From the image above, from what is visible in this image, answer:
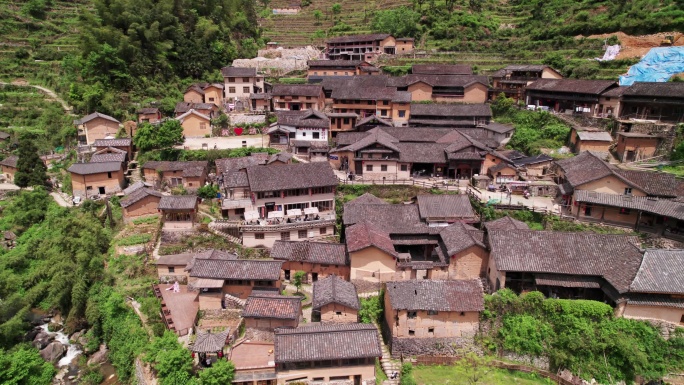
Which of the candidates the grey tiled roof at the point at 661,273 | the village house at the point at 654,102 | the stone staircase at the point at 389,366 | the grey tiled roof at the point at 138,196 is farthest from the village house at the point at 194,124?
the village house at the point at 654,102

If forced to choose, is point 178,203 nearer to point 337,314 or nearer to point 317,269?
point 317,269

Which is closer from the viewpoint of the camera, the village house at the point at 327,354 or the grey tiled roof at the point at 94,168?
the village house at the point at 327,354

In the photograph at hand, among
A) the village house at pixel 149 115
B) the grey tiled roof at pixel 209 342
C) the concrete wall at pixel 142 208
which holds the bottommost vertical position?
the grey tiled roof at pixel 209 342

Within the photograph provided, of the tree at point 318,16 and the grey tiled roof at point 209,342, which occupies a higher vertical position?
the tree at point 318,16

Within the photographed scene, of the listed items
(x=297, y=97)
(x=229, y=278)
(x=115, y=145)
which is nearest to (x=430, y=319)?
(x=229, y=278)

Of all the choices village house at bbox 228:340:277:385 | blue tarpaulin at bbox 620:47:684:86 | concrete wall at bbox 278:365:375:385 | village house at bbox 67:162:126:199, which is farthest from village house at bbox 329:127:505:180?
concrete wall at bbox 278:365:375:385

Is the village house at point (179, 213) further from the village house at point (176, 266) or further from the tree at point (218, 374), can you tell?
the tree at point (218, 374)

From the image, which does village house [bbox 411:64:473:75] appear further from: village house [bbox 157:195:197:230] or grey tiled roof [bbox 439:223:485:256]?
village house [bbox 157:195:197:230]
